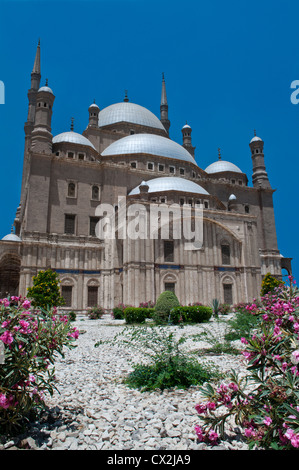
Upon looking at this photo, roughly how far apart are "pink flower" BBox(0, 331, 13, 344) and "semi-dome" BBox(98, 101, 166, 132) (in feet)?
127

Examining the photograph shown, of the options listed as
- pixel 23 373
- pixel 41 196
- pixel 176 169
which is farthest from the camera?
pixel 176 169

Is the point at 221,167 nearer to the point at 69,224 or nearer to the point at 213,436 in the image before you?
the point at 69,224

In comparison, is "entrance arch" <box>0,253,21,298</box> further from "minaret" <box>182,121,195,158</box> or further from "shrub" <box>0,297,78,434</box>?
"shrub" <box>0,297,78,434</box>

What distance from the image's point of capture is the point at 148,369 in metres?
5.76

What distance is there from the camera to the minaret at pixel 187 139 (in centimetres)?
4253

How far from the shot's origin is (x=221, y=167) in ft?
130

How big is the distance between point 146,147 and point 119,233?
10.9 metres

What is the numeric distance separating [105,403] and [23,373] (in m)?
1.69

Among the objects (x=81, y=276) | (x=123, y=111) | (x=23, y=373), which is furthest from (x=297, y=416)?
Answer: (x=123, y=111)

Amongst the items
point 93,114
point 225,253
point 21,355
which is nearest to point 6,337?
point 21,355

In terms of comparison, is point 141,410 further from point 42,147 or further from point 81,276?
point 42,147

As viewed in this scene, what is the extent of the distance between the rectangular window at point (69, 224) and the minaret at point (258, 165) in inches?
831

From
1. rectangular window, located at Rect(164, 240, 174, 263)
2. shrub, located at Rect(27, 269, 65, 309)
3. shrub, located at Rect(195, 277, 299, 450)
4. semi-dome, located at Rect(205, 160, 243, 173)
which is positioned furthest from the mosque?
shrub, located at Rect(195, 277, 299, 450)
